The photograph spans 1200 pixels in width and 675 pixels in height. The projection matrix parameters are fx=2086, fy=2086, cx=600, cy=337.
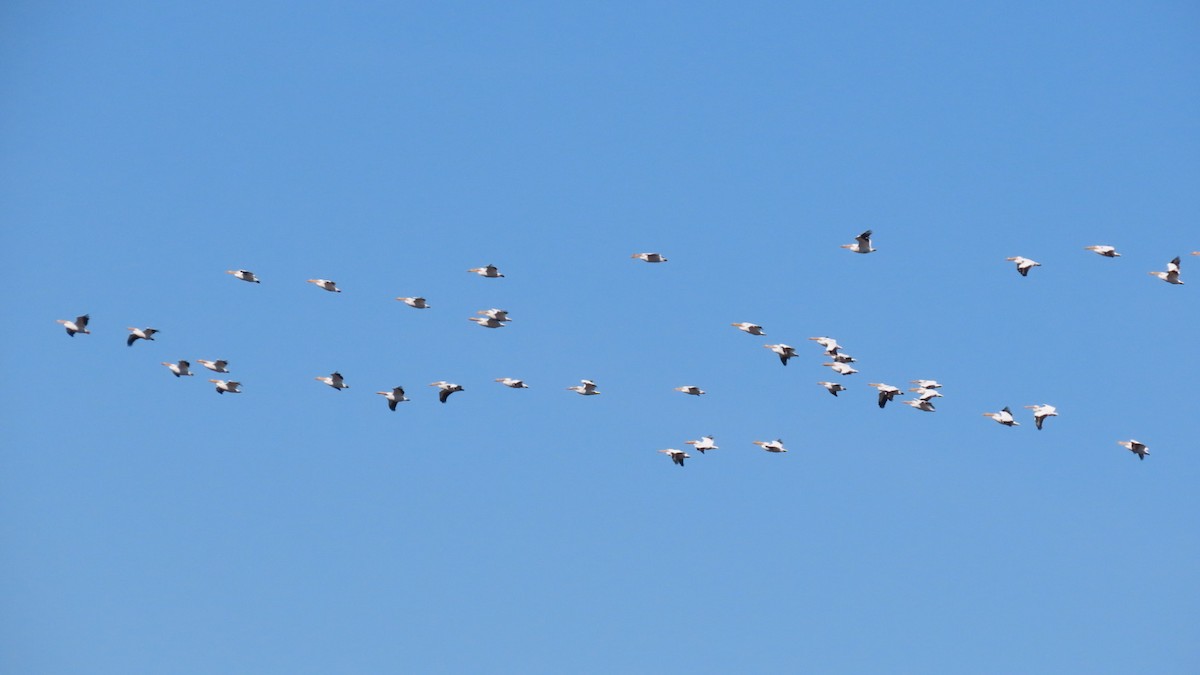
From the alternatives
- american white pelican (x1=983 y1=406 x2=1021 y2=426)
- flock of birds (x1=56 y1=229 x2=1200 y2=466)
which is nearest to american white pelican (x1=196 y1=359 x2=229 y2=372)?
flock of birds (x1=56 y1=229 x2=1200 y2=466)

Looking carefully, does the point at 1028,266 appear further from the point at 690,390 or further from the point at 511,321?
the point at 511,321

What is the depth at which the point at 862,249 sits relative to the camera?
2940 inches

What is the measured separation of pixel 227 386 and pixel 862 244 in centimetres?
2384

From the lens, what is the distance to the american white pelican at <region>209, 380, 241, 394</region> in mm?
76938

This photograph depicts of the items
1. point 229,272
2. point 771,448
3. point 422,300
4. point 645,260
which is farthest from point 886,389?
point 229,272

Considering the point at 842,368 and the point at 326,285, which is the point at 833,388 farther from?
the point at 326,285

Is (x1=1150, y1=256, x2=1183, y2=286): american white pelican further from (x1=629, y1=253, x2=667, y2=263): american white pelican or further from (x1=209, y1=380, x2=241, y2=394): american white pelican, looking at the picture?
(x1=209, y1=380, x2=241, y2=394): american white pelican

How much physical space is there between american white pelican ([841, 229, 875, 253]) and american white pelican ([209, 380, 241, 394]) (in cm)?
2309

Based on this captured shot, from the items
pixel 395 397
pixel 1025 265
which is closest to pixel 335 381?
pixel 395 397

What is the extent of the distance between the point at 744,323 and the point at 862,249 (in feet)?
24.7

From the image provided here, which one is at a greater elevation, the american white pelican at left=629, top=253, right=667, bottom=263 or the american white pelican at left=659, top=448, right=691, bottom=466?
the american white pelican at left=629, top=253, right=667, bottom=263

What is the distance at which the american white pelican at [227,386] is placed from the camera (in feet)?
252

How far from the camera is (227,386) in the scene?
7706 centimetres

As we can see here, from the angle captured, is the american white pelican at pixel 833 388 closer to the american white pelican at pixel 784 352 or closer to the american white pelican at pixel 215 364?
the american white pelican at pixel 784 352
